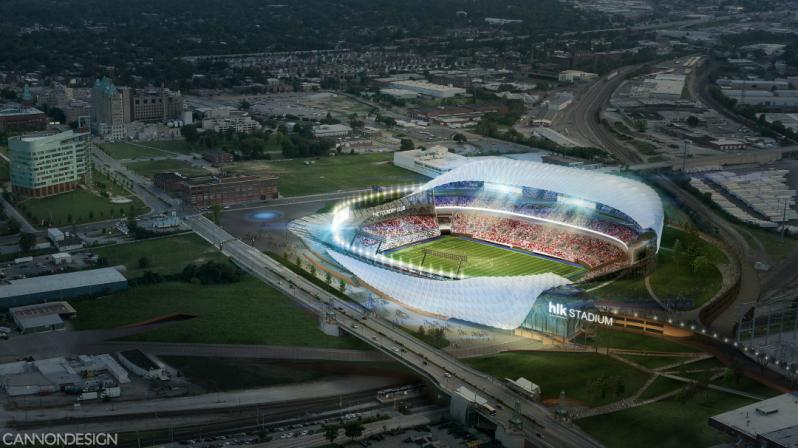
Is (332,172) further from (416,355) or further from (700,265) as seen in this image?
(416,355)

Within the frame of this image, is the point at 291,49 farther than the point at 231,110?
Yes

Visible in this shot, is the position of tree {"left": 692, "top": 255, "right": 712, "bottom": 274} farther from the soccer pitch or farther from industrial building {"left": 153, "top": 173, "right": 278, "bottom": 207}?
industrial building {"left": 153, "top": 173, "right": 278, "bottom": 207}

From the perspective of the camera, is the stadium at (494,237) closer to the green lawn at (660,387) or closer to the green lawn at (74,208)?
the green lawn at (660,387)

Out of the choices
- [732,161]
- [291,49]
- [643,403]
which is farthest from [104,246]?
[291,49]

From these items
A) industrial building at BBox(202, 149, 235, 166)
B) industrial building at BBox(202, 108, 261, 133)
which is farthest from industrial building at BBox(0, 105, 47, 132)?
industrial building at BBox(202, 149, 235, 166)

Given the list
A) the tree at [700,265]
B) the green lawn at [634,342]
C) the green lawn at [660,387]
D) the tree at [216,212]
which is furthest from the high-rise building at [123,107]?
the green lawn at [660,387]

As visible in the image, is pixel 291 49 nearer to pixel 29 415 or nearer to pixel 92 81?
pixel 92 81

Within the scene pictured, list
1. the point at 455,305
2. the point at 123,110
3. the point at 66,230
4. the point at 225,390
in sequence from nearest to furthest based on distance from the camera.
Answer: the point at 225,390 < the point at 455,305 < the point at 66,230 < the point at 123,110
